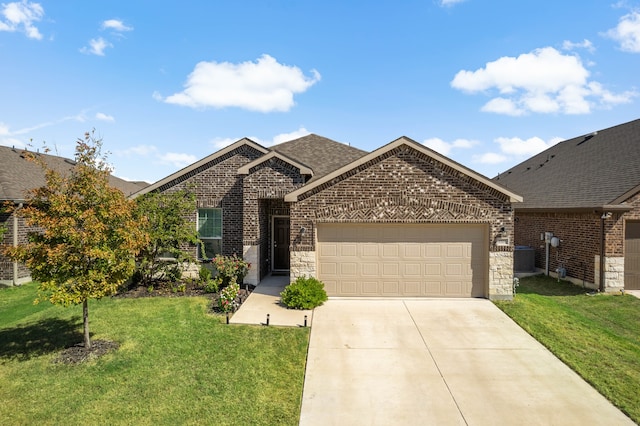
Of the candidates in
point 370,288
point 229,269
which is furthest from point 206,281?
point 370,288

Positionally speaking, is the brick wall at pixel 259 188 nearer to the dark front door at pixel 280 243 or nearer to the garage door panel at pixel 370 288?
the dark front door at pixel 280 243

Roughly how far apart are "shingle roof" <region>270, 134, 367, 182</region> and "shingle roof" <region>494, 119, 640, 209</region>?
922 centimetres

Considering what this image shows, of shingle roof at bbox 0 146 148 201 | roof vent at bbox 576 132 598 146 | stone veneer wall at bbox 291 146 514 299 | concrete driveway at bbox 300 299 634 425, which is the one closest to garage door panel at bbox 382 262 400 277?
stone veneer wall at bbox 291 146 514 299

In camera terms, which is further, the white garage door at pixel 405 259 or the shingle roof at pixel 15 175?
the shingle roof at pixel 15 175

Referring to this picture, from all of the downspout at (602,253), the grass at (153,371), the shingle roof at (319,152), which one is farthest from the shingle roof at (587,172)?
the grass at (153,371)

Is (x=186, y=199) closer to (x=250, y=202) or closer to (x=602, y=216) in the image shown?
(x=250, y=202)

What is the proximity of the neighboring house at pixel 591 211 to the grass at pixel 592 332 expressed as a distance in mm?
1255

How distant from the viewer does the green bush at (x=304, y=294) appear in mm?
10617

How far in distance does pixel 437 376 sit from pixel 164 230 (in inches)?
398

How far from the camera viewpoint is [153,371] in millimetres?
6879

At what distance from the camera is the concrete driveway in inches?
223

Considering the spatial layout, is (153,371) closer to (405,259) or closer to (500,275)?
(405,259)

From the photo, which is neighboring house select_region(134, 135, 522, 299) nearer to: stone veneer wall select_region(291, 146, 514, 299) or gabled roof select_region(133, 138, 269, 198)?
stone veneer wall select_region(291, 146, 514, 299)

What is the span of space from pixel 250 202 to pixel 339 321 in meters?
5.93
